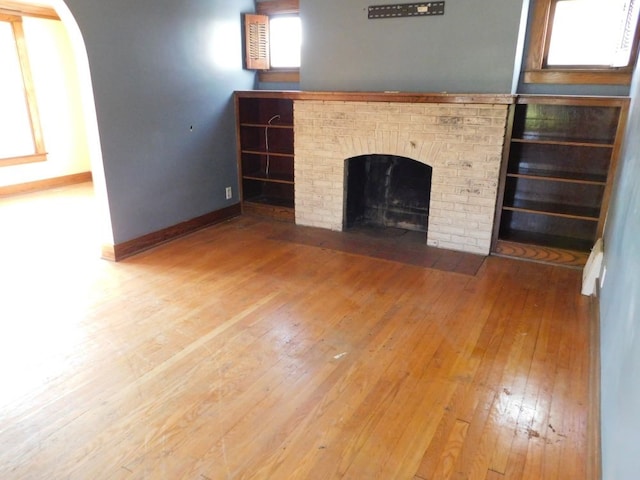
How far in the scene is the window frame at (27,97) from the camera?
6.04 metres

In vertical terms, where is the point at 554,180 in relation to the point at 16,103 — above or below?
below

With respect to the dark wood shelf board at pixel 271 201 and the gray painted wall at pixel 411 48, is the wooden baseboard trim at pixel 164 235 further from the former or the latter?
the gray painted wall at pixel 411 48

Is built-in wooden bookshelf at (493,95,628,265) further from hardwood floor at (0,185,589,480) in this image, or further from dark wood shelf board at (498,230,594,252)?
hardwood floor at (0,185,589,480)

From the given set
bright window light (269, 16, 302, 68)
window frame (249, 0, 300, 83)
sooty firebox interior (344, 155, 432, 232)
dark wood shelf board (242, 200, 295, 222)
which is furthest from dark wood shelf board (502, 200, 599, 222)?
bright window light (269, 16, 302, 68)

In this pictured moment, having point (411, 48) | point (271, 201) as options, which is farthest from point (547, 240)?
point (271, 201)

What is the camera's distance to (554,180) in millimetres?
3883

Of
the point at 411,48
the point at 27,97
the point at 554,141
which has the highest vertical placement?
the point at 411,48

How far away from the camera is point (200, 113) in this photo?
463 centimetres

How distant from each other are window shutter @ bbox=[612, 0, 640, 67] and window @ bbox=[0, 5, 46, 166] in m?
7.05

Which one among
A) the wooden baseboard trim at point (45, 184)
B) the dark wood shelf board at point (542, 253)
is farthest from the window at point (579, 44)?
the wooden baseboard trim at point (45, 184)

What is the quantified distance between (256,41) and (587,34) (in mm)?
3306

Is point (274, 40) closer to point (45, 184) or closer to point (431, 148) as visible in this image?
point (431, 148)

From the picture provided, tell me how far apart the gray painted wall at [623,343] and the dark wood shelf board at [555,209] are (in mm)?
1049

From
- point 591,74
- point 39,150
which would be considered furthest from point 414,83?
point 39,150
